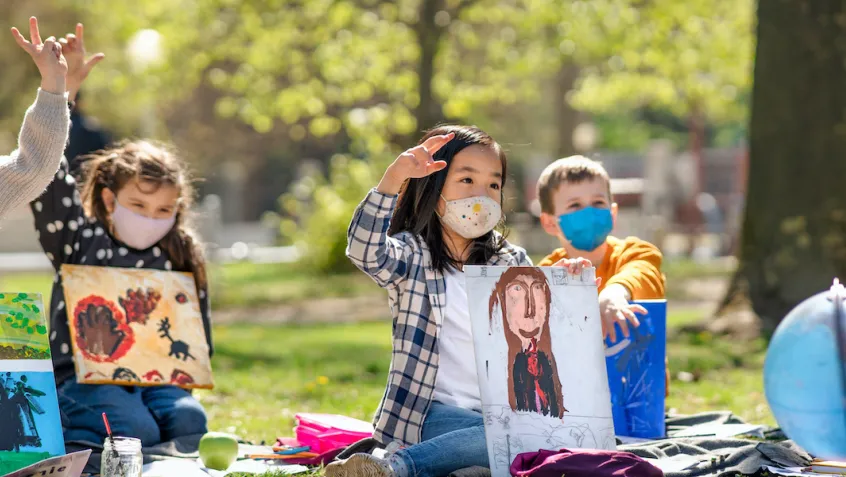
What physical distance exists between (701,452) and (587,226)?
1.13 meters

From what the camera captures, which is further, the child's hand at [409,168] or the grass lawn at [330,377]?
the grass lawn at [330,377]

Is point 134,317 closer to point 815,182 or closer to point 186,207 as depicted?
point 186,207

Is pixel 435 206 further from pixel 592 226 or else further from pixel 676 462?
pixel 676 462

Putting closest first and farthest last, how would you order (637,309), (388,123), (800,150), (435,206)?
(435,206) < (637,309) < (800,150) < (388,123)

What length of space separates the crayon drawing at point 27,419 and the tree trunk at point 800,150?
21.8ft

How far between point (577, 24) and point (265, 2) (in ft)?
13.9

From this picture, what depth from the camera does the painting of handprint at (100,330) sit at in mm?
4750

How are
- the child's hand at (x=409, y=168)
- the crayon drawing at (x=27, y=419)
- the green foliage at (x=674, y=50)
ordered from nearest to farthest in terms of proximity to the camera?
the crayon drawing at (x=27, y=419) < the child's hand at (x=409, y=168) < the green foliage at (x=674, y=50)

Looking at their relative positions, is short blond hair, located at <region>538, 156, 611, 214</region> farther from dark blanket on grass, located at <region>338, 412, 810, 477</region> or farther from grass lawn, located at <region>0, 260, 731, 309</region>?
grass lawn, located at <region>0, 260, 731, 309</region>

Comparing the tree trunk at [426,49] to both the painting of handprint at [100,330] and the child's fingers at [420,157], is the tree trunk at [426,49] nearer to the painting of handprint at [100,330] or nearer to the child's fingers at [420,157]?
the painting of handprint at [100,330]

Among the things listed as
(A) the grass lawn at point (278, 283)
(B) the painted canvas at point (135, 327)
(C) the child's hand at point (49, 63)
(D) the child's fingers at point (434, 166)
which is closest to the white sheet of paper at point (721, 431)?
(D) the child's fingers at point (434, 166)

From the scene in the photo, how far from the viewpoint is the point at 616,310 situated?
13.6 feet

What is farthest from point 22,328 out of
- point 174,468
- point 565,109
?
point 565,109

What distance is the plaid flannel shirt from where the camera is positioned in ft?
13.4
